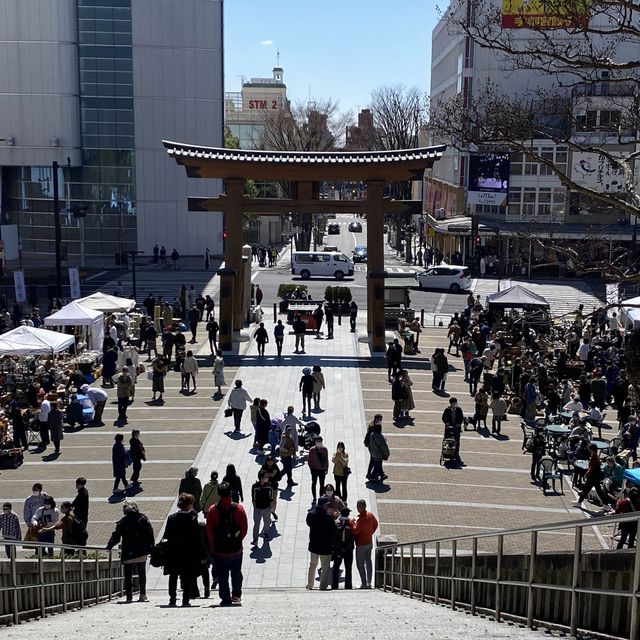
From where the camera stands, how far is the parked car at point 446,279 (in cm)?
4747

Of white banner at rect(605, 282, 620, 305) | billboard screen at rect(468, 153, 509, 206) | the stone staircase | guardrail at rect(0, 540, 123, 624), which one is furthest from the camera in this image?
billboard screen at rect(468, 153, 509, 206)

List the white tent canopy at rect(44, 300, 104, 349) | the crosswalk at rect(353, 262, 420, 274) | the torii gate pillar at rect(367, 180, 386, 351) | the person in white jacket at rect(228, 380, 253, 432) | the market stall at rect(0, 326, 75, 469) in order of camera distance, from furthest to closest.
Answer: the crosswalk at rect(353, 262, 420, 274) < the torii gate pillar at rect(367, 180, 386, 351) < the white tent canopy at rect(44, 300, 104, 349) < the market stall at rect(0, 326, 75, 469) < the person in white jacket at rect(228, 380, 253, 432)

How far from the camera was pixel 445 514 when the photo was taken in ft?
50.7

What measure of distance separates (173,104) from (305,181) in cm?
3187

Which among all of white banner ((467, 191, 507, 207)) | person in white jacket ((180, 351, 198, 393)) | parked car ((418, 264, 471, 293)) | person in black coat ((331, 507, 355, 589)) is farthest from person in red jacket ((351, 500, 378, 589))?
white banner ((467, 191, 507, 207))

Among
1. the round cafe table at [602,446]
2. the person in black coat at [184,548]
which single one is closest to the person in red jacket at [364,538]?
the person in black coat at [184,548]

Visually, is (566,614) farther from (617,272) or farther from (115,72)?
(115,72)

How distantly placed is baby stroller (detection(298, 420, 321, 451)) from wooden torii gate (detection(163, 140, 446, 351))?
34.9 feet

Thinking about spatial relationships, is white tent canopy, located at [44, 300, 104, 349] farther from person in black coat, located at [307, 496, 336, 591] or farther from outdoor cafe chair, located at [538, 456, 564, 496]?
person in black coat, located at [307, 496, 336, 591]

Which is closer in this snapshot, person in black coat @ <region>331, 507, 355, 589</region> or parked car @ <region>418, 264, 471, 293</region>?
person in black coat @ <region>331, 507, 355, 589</region>

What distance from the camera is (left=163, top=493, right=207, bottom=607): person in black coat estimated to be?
9281 millimetres

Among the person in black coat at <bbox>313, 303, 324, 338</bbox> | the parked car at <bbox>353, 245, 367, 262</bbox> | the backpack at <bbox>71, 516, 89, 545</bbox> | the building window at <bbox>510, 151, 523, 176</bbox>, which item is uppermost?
the building window at <bbox>510, 151, 523, 176</bbox>

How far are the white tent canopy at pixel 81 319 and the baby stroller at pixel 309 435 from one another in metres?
10.3

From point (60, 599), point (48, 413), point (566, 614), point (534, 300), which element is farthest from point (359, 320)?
point (566, 614)
